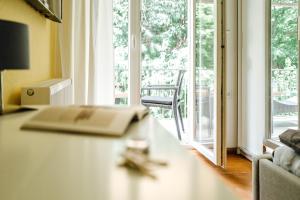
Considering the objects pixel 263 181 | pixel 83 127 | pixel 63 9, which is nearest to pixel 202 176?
pixel 83 127

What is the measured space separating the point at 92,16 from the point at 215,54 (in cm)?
131

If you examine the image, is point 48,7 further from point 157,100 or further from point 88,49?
point 157,100

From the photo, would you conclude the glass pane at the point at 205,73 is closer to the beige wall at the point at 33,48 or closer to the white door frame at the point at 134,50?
the white door frame at the point at 134,50

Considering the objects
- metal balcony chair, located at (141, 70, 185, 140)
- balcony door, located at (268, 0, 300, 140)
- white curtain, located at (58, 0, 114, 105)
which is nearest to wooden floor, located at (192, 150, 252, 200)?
balcony door, located at (268, 0, 300, 140)

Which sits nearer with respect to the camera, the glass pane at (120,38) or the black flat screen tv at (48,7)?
the black flat screen tv at (48,7)

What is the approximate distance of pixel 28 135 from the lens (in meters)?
0.80

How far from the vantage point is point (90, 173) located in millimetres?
527

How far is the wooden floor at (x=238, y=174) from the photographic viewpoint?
264cm

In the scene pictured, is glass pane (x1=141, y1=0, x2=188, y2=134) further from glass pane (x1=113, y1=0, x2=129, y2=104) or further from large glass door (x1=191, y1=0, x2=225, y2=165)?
large glass door (x1=191, y1=0, x2=225, y2=165)

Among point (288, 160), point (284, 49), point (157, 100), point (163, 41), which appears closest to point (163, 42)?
point (163, 41)

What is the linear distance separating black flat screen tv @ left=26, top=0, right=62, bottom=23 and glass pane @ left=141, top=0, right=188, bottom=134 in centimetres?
145

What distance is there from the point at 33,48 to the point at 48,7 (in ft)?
1.00

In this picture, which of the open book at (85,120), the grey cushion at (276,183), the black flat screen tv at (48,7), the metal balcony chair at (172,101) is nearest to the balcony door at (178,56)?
the metal balcony chair at (172,101)

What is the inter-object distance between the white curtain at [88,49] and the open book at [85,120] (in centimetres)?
225
